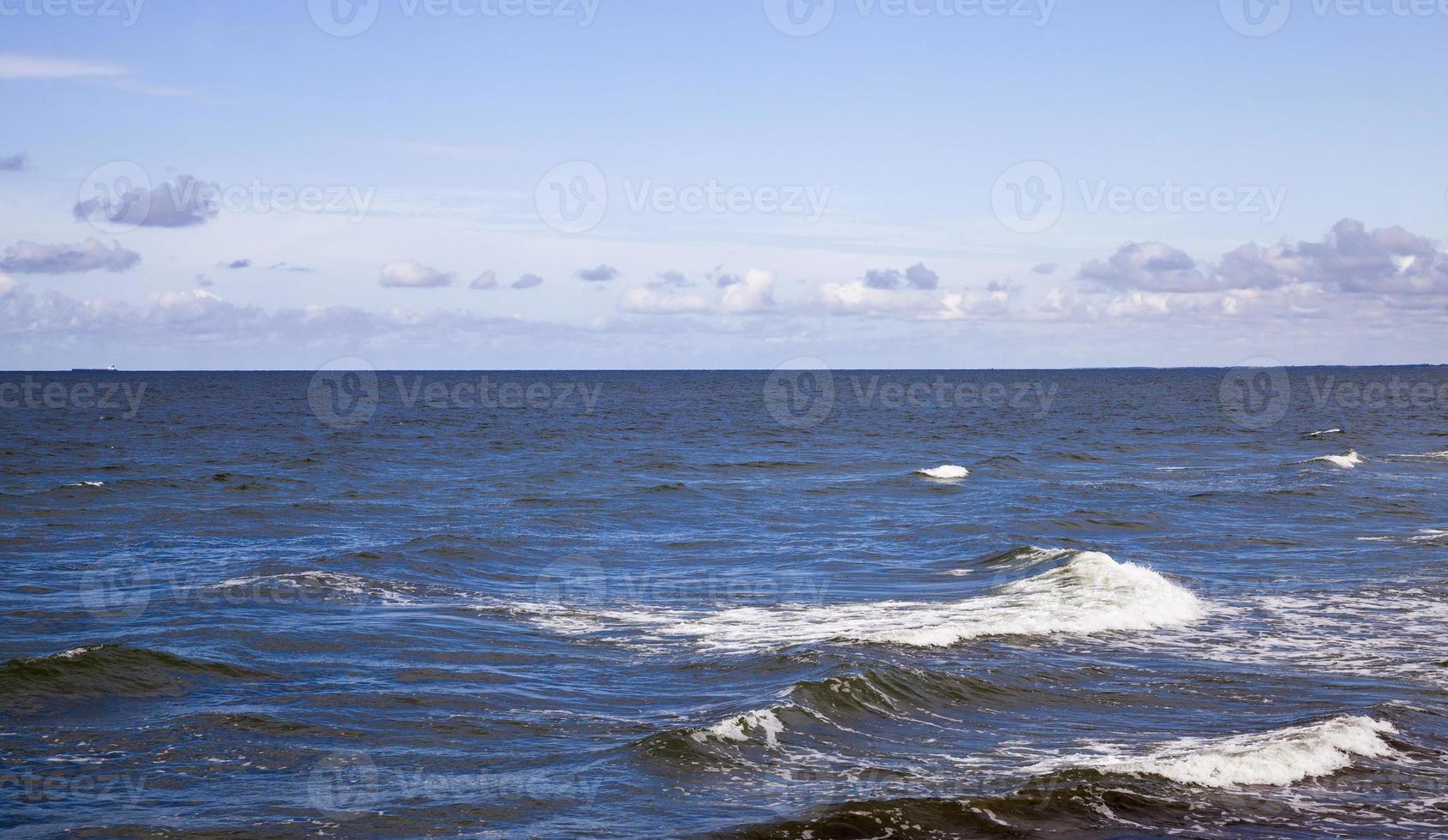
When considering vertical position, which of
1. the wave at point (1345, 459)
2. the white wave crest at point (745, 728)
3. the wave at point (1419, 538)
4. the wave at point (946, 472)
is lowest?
the white wave crest at point (745, 728)

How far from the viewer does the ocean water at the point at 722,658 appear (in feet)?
32.5

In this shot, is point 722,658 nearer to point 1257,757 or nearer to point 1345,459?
point 1257,757

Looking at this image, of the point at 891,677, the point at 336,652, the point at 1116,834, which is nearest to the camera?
the point at 1116,834

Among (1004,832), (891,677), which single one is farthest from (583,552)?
(1004,832)

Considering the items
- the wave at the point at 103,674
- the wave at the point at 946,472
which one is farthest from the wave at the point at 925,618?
the wave at the point at 946,472

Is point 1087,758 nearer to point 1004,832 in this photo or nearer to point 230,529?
point 1004,832

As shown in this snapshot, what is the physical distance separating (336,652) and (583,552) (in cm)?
963

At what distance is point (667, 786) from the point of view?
10305 mm

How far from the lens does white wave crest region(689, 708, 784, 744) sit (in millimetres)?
11539

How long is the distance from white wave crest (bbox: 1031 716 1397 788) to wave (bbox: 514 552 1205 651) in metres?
4.52

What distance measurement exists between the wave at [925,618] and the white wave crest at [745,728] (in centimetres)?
328

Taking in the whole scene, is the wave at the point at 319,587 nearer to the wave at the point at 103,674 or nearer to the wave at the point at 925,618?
the wave at the point at 925,618

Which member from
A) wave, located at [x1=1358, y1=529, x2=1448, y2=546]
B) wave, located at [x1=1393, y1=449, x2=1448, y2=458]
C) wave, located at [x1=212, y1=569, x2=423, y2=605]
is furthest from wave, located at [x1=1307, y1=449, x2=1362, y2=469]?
wave, located at [x1=212, y1=569, x2=423, y2=605]

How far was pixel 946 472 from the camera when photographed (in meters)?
41.3
